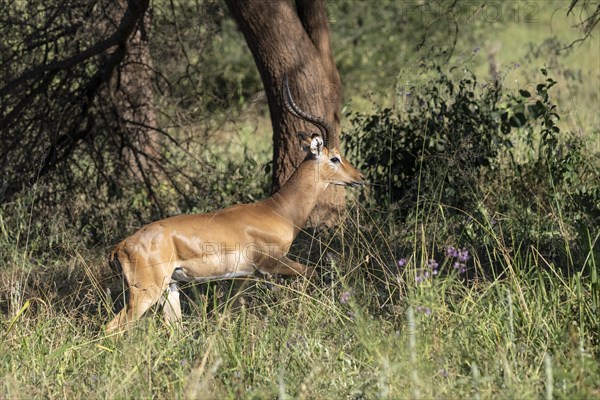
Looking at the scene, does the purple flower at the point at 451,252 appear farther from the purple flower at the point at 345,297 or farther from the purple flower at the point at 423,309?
the purple flower at the point at 345,297

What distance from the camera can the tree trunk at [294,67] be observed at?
6379 millimetres

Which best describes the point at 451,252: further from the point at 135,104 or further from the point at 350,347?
the point at 135,104

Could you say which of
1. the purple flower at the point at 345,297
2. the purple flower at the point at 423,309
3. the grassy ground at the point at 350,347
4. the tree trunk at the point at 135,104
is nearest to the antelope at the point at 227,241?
the grassy ground at the point at 350,347

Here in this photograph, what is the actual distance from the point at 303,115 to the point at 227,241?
94 cm

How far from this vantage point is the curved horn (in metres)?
5.85

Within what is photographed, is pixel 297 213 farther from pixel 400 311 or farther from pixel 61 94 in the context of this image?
pixel 61 94

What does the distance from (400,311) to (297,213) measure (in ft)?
5.46

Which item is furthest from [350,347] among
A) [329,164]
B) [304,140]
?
[304,140]

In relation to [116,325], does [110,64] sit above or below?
above

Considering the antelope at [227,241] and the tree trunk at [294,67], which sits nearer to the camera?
the antelope at [227,241]

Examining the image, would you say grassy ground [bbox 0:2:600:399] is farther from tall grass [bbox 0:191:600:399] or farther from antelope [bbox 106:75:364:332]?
antelope [bbox 106:75:364:332]

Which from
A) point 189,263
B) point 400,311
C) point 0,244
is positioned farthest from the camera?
point 0,244

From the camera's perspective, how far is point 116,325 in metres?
4.96

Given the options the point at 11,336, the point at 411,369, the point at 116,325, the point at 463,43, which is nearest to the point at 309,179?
the point at 116,325
